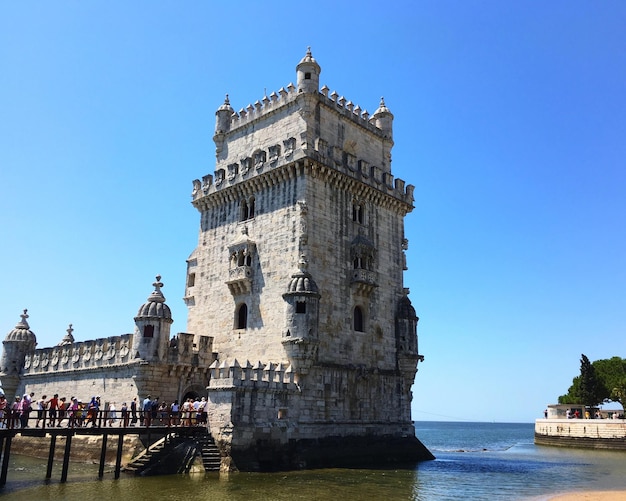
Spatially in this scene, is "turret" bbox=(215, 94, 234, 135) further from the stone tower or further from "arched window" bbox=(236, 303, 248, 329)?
"arched window" bbox=(236, 303, 248, 329)

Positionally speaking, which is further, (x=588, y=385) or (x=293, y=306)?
(x=588, y=385)

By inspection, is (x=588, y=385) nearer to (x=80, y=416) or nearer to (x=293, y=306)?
(x=293, y=306)

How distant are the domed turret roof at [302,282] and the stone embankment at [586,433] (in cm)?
3698

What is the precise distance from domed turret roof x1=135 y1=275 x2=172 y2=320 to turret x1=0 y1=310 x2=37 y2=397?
17.2 metres

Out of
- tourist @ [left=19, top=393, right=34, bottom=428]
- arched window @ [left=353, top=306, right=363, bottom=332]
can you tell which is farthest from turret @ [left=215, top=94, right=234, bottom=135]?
tourist @ [left=19, top=393, right=34, bottom=428]

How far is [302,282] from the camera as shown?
29.5 meters

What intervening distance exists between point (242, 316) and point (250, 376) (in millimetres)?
7046

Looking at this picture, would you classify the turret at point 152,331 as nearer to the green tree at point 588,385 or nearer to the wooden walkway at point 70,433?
the wooden walkway at point 70,433

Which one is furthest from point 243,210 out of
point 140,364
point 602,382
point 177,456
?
point 602,382

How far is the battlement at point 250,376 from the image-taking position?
25922mm

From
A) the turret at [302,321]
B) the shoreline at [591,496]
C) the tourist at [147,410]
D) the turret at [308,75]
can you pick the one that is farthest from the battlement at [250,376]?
the turret at [308,75]

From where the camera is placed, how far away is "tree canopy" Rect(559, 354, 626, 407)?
62812 mm

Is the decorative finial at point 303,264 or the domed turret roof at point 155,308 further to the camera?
the domed turret roof at point 155,308

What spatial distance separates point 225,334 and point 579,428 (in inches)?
1546
